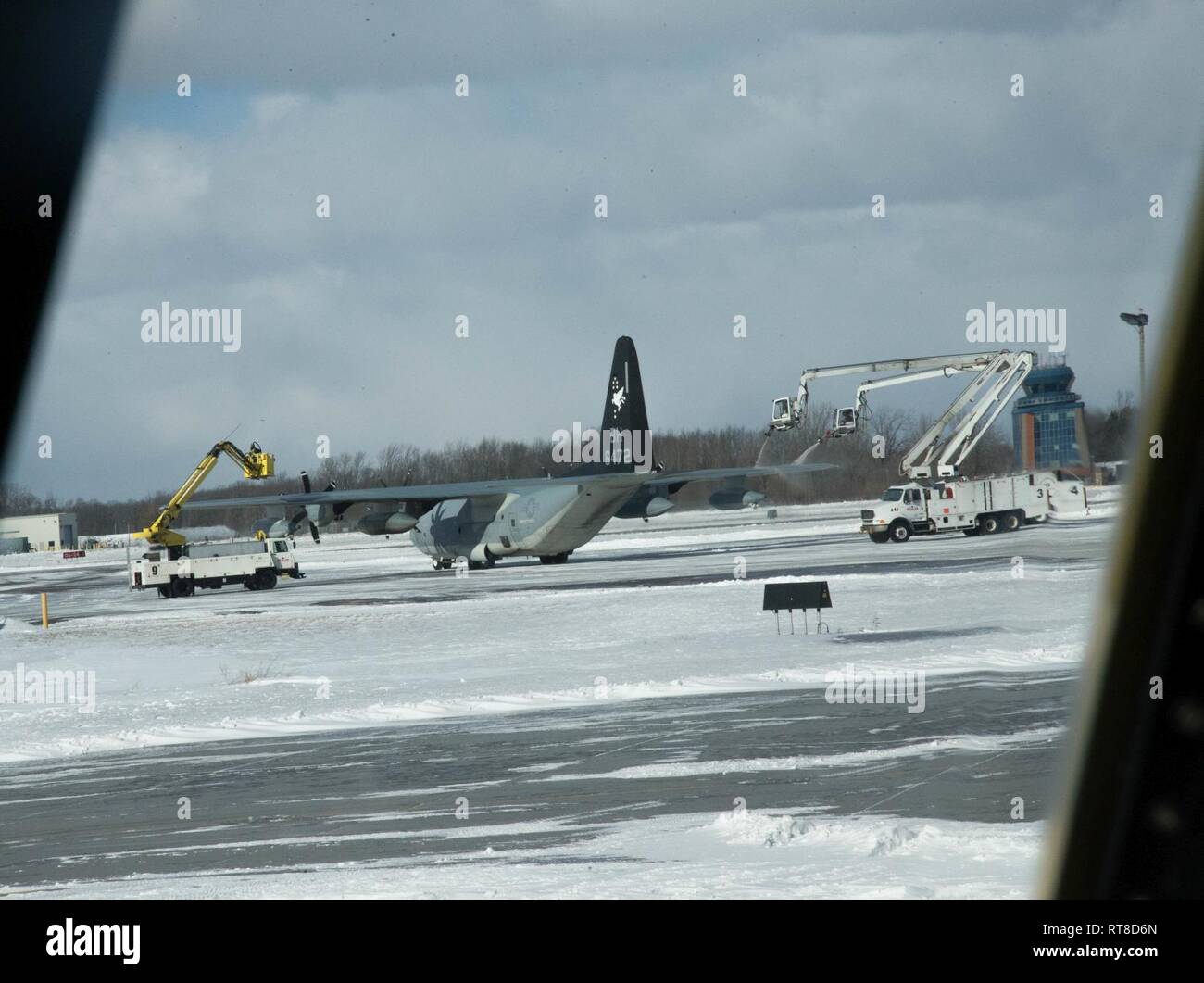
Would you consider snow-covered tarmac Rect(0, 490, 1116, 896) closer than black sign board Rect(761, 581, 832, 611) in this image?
Yes

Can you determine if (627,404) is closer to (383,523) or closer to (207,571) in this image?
(383,523)

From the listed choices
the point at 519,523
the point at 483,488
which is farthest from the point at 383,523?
the point at 519,523

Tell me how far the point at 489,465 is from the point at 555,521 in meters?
16.5

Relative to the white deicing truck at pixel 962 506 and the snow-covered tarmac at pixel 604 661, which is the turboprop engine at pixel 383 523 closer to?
the snow-covered tarmac at pixel 604 661

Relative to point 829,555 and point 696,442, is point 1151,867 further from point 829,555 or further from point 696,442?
point 696,442

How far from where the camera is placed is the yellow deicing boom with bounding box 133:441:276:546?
49.2 meters

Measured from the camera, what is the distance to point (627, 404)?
46250 millimetres

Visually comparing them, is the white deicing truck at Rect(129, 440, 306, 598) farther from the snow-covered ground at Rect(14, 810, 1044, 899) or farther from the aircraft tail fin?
the snow-covered ground at Rect(14, 810, 1044, 899)

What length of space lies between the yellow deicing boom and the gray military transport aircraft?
6.40 feet

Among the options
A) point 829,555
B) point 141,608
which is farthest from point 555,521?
point 141,608

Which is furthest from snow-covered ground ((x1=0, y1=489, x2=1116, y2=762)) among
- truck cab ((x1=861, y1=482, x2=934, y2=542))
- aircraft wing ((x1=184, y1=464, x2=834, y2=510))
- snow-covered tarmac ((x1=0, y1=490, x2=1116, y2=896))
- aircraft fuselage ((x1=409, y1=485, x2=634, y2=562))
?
truck cab ((x1=861, y1=482, x2=934, y2=542))

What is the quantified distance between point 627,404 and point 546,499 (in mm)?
5560
